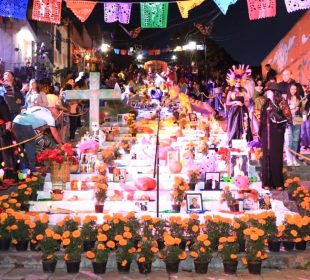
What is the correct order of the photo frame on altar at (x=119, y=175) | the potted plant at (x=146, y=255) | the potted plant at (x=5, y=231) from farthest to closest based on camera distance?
the photo frame on altar at (x=119, y=175) < the potted plant at (x=5, y=231) < the potted plant at (x=146, y=255)

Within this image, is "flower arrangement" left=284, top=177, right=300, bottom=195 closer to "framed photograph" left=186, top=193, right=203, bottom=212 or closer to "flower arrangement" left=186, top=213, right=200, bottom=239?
"framed photograph" left=186, top=193, right=203, bottom=212

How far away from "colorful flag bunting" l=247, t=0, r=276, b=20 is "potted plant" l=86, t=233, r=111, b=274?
8.76 m

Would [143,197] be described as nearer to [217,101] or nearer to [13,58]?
[217,101]

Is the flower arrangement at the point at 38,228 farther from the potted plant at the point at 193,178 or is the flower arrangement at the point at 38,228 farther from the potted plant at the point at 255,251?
the potted plant at the point at 193,178

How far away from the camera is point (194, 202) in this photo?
894cm

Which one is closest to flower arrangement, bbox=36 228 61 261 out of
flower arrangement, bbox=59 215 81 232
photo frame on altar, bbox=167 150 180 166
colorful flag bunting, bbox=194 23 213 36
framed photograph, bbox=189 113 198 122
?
flower arrangement, bbox=59 215 81 232

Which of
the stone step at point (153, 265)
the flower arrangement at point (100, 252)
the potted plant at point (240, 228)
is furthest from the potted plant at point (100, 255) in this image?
the potted plant at point (240, 228)

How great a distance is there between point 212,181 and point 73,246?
11.6 ft

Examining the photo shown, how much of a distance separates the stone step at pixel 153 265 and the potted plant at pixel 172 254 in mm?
217

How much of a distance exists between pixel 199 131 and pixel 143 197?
6.38 metres

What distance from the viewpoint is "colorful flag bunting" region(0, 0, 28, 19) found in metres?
13.6

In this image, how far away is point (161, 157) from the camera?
36.5 feet

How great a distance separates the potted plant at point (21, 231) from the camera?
24.5 ft

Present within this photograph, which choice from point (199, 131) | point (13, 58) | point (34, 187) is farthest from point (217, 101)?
point (34, 187)
